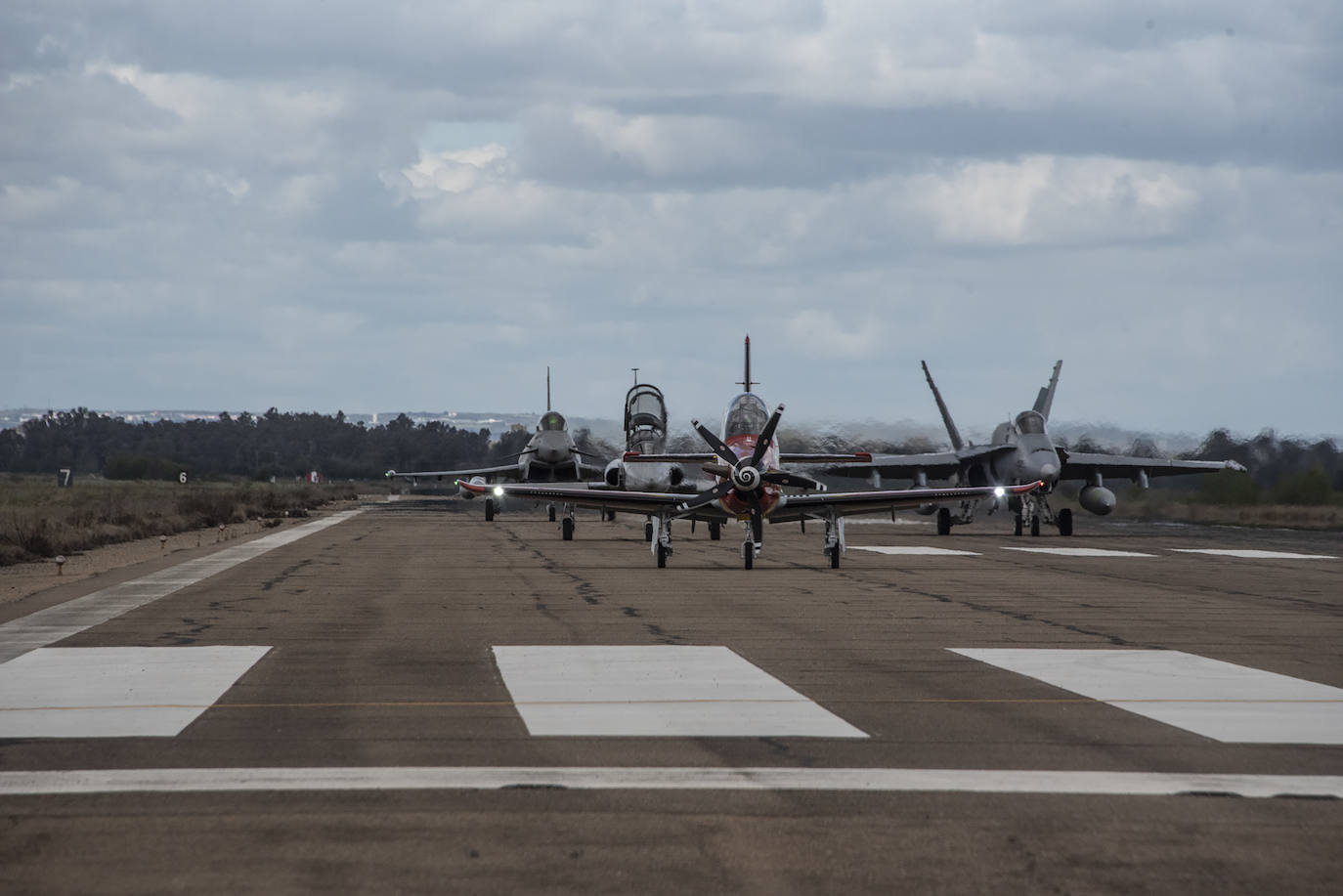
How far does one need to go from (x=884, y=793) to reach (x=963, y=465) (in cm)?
4038

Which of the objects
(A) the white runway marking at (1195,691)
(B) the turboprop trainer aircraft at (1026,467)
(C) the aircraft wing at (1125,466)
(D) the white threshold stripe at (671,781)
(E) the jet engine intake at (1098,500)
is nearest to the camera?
(D) the white threshold stripe at (671,781)

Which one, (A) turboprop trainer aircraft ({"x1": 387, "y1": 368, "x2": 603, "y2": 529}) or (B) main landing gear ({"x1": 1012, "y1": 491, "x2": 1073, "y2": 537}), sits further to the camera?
(A) turboprop trainer aircraft ({"x1": 387, "y1": 368, "x2": 603, "y2": 529})

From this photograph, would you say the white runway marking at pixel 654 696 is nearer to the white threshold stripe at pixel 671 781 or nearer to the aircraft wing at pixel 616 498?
the white threshold stripe at pixel 671 781

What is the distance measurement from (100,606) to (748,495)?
36.3 ft

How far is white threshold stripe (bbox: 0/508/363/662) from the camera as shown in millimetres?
14703

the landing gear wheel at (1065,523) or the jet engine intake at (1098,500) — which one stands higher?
the jet engine intake at (1098,500)

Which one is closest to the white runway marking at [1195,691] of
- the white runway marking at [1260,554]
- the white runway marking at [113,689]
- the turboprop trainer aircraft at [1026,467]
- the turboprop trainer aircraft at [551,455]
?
the white runway marking at [113,689]

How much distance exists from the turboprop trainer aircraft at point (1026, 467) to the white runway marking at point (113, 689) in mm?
29759

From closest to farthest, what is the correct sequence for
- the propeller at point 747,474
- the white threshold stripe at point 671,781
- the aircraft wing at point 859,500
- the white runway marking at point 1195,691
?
1. the white threshold stripe at point 671,781
2. the white runway marking at point 1195,691
3. the propeller at point 747,474
4. the aircraft wing at point 859,500

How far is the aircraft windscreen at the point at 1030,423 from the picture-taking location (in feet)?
142

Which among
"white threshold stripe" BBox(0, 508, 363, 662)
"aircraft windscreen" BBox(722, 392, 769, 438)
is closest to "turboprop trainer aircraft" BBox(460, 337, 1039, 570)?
"aircraft windscreen" BBox(722, 392, 769, 438)

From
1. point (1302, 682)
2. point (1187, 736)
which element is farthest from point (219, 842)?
point (1302, 682)

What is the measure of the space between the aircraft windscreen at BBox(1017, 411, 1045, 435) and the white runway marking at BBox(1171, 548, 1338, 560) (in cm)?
817

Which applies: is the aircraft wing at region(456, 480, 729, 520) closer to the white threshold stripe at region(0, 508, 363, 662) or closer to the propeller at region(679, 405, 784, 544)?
the propeller at region(679, 405, 784, 544)
